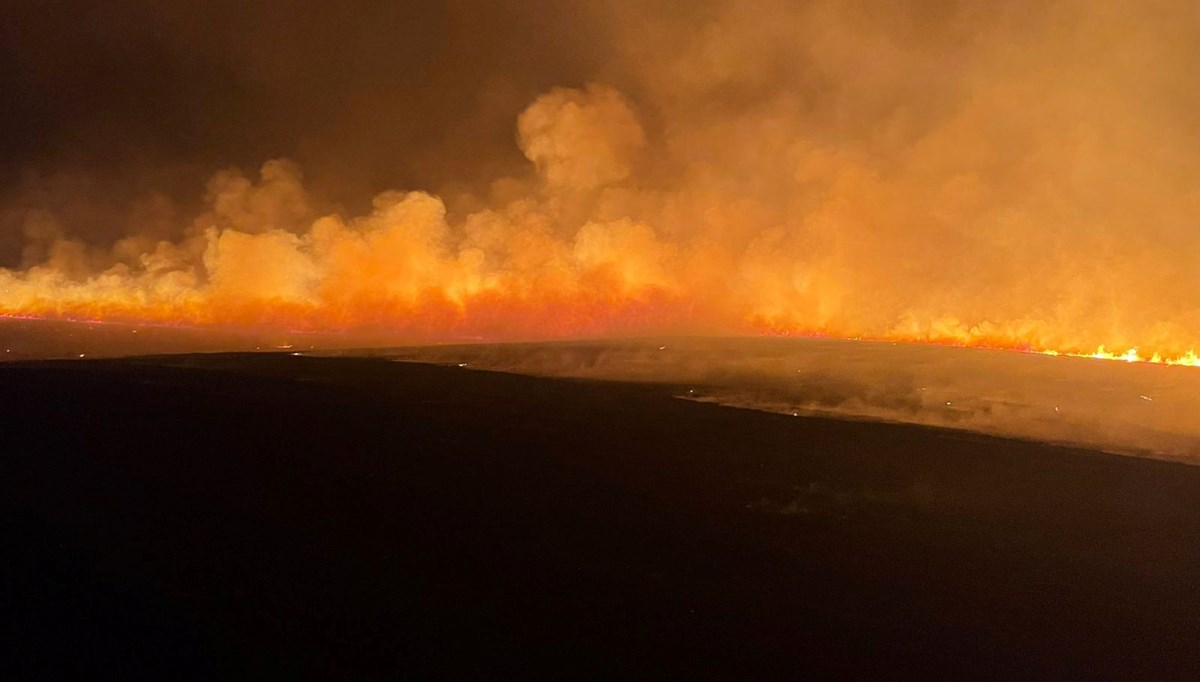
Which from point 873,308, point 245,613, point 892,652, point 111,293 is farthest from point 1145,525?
point 111,293

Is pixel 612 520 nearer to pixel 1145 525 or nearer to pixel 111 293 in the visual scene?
pixel 1145 525

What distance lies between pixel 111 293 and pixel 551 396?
26730 millimetres

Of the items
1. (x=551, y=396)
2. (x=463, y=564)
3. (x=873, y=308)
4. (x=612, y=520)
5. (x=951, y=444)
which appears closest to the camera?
(x=463, y=564)

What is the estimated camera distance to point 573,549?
765 centimetres

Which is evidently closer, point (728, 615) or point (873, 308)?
point (728, 615)

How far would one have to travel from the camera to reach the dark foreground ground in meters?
5.91

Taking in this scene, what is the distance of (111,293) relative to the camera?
107 ft

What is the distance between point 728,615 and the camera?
6.42 metres

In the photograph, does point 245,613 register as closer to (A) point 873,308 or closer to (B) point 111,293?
(A) point 873,308

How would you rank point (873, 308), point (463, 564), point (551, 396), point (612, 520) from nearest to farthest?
1. point (463, 564)
2. point (612, 520)
3. point (551, 396)
4. point (873, 308)

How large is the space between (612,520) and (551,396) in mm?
6978

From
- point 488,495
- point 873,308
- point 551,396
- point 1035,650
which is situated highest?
point 873,308

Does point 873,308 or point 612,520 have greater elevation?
point 873,308

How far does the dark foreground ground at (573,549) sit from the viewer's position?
5.91m
